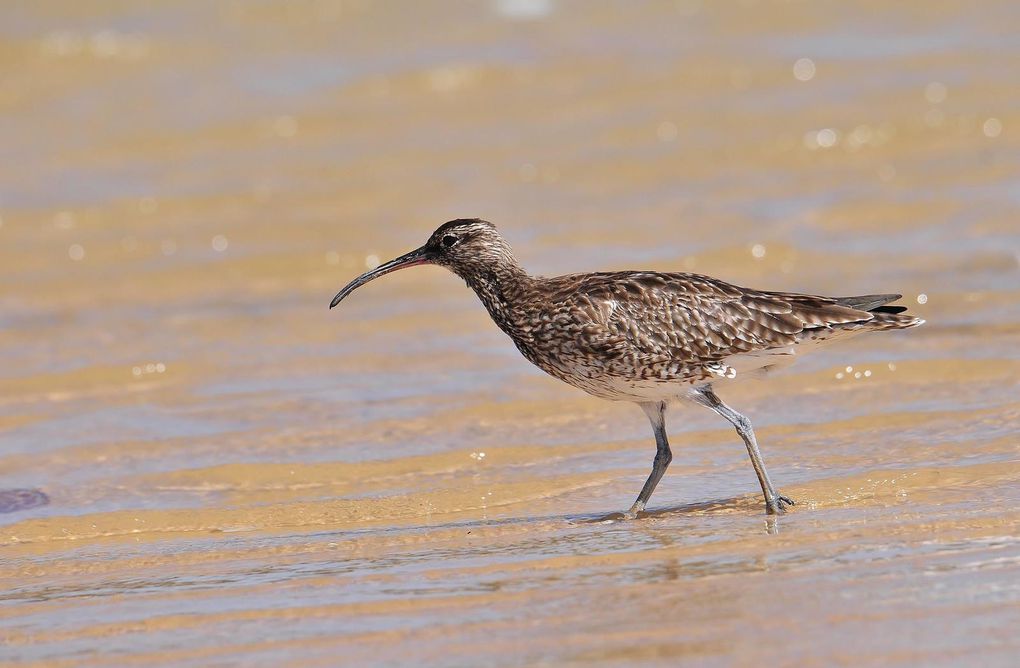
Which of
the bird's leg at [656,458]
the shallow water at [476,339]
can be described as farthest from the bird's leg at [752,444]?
the bird's leg at [656,458]

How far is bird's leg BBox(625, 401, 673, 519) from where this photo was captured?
8.87 metres

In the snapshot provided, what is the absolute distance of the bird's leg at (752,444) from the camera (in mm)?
8531

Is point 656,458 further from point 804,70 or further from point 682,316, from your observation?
point 804,70

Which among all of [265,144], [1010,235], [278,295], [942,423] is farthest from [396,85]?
[942,423]

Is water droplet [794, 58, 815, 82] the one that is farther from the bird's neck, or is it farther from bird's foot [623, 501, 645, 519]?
bird's foot [623, 501, 645, 519]

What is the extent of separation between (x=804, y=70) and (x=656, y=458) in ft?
33.1

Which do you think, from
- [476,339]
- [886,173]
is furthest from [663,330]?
[886,173]

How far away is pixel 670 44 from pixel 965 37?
127 inches

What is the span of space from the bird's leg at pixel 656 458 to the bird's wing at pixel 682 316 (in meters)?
A: 0.48

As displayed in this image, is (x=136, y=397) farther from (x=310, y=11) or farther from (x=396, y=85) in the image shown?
(x=310, y=11)

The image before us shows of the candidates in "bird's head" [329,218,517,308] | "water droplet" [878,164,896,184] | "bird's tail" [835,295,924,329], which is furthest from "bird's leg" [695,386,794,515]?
"water droplet" [878,164,896,184]

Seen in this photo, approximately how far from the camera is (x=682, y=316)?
9.03 m

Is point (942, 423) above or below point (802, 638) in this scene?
above

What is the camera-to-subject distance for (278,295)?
13.9 m
